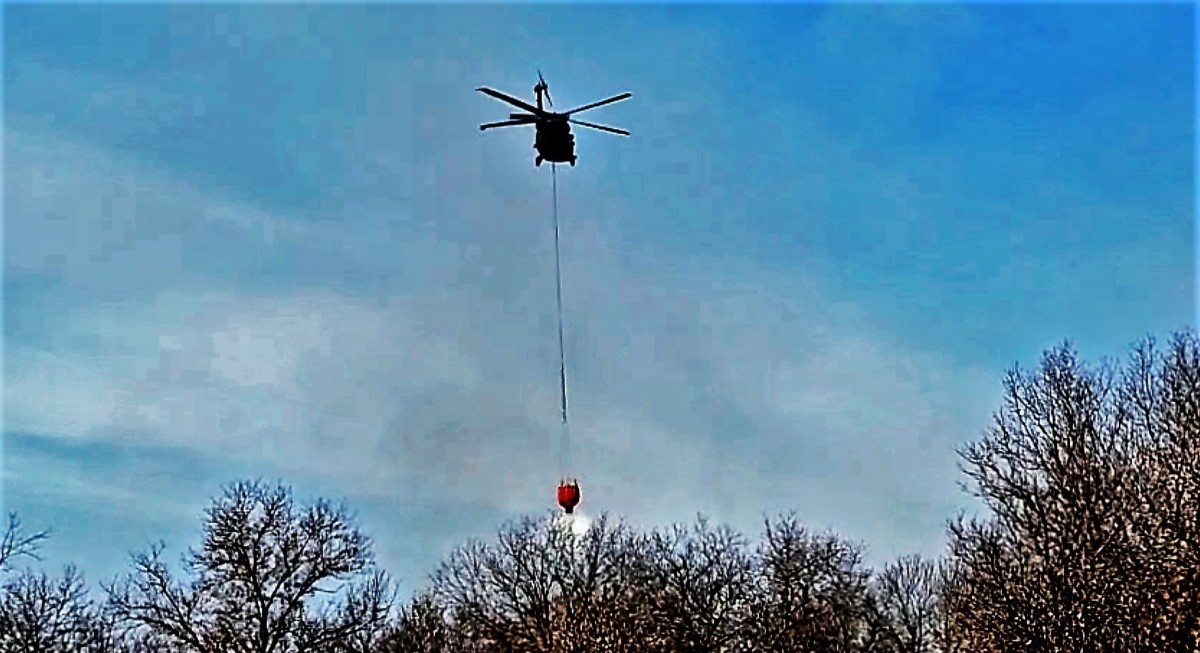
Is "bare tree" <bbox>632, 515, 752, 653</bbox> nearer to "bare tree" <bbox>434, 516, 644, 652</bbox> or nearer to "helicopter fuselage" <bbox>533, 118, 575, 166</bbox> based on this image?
"bare tree" <bbox>434, 516, 644, 652</bbox>

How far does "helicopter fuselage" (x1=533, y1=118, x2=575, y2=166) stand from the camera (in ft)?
70.7

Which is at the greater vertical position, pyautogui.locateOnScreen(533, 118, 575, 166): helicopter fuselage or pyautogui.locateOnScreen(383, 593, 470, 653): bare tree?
pyautogui.locateOnScreen(383, 593, 470, 653): bare tree

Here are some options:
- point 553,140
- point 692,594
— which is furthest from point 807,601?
point 553,140

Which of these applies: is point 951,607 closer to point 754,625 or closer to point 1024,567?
point 1024,567

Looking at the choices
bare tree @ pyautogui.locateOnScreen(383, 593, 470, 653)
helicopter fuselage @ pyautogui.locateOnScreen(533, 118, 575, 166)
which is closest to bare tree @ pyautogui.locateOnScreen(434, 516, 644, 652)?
bare tree @ pyautogui.locateOnScreen(383, 593, 470, 653)

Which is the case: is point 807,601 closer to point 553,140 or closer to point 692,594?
point 692,594

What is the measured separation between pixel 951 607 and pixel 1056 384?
674 cm

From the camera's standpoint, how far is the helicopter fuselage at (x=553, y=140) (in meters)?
21.5

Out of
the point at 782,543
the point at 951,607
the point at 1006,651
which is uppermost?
the point at 782,543

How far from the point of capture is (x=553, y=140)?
70.9ft

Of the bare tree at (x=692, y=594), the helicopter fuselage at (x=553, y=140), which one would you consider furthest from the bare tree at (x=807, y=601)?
the helicopter fuselage at (x=553, y=140)

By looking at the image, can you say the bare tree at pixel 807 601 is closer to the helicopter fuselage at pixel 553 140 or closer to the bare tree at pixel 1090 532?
the bare tree at pixel 1090 532

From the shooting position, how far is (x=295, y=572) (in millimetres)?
40094

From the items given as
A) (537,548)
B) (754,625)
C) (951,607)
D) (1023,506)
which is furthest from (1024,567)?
(537,548)
